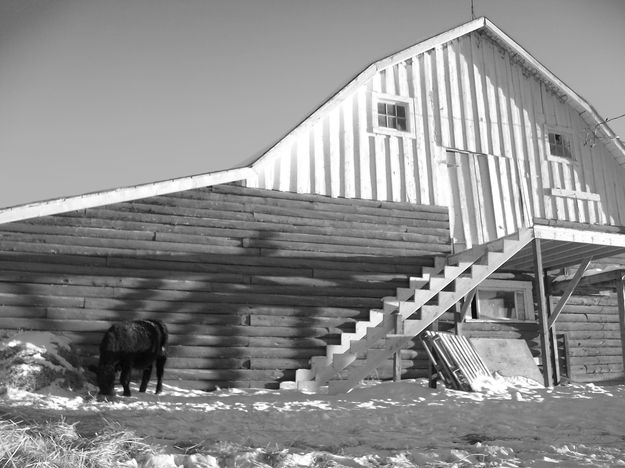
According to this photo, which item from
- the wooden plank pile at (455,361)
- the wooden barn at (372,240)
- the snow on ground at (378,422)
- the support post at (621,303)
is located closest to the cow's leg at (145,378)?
the snow on ground at (378,422)

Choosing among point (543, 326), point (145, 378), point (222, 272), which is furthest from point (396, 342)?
point (145, 378)

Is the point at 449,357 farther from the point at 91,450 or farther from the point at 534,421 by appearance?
the point at 91,450

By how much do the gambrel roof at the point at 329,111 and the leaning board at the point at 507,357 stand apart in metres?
5.71

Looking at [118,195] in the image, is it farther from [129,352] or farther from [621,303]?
[621,303]

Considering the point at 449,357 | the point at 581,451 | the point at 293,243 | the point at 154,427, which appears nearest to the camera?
the point at 581,451

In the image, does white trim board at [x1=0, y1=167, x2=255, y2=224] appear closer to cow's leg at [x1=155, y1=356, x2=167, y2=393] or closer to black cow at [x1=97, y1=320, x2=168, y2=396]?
black cow at [x1=97, y1=320, x2=168, y2=396]

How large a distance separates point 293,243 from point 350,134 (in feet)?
9.15

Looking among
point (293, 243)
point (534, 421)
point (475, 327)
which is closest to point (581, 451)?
point (534, 421)

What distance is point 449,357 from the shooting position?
34.9ft

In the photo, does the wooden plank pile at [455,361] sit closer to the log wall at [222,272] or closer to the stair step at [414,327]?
the stair step at [414,327]

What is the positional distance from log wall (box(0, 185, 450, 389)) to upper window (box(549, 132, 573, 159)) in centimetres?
450

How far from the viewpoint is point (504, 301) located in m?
14.5

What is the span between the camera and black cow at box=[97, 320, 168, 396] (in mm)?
9180

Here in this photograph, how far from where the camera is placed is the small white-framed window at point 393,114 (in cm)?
1376
